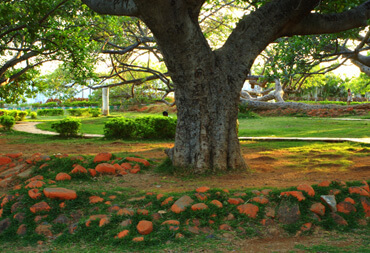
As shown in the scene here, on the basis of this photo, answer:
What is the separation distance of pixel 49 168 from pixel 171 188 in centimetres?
220

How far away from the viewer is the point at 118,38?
12109 mm

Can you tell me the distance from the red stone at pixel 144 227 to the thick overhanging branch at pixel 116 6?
3.15m

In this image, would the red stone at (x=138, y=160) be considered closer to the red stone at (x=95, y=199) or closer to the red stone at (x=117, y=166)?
the red stone at (x=117, y=166)

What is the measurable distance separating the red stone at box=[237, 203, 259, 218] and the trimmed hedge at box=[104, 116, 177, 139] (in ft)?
24.1

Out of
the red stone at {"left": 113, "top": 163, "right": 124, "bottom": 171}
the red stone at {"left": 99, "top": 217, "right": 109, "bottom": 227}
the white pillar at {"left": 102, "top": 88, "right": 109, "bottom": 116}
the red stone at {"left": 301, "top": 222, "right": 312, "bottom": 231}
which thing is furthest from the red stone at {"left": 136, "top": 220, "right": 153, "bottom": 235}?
the white pillar at {"left": 102, "top": 88, "right": 109, "bottom": 116}

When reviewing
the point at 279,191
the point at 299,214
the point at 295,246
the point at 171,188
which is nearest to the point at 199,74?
the point at 171,188

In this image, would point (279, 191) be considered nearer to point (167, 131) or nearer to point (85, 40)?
point (85, 40)

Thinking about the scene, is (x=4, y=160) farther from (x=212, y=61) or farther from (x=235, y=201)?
(x=235, y=201)

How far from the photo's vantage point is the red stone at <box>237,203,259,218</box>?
12.5 feet

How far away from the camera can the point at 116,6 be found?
17.9ft

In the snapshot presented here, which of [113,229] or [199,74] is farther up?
[199,74]

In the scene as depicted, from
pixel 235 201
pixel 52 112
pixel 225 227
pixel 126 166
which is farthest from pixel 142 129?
pixel 52 112

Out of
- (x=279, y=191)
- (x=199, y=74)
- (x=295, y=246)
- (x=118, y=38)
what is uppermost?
(x=118, y=38)

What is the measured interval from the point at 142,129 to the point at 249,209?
7591 millimetres
